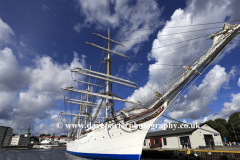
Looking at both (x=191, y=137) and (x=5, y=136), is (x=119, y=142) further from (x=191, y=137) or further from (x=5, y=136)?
(x=5, y=136)

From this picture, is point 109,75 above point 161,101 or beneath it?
above

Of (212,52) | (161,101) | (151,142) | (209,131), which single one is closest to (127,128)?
(161,101)

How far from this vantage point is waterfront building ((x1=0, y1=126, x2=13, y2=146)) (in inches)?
3470

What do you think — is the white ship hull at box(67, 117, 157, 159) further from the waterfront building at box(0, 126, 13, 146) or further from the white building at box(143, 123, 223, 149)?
the waterfront building at box(0, 126, 13, 146)

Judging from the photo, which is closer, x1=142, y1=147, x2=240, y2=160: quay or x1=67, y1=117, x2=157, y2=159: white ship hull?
x1=142, y1=147, x2=240, y2=160: quay

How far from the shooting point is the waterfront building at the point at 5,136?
289 feet

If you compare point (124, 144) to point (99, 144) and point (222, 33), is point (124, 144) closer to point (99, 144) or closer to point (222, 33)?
point (99, 144)

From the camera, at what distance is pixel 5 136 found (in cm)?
9069

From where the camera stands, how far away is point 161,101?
12.4 metres

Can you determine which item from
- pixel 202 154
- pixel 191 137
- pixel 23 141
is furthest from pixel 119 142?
pixel 23 141

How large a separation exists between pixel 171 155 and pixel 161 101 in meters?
8.35

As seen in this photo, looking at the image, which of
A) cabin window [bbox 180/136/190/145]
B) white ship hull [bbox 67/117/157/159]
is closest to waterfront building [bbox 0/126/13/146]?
white ship hull [bbox 67/117/157/159]

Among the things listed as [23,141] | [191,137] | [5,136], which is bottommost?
[23,141]

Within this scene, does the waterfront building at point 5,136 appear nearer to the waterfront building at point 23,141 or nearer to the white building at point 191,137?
the waterfront building at point 23,141
